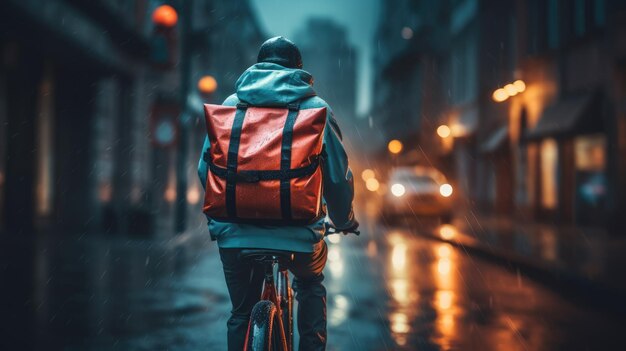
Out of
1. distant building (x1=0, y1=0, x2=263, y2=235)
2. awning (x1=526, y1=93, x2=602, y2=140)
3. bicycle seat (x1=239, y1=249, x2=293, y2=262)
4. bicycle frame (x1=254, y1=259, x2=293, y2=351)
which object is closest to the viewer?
bicycle seat (x1=239, y1=249, x2=293, y2=262)

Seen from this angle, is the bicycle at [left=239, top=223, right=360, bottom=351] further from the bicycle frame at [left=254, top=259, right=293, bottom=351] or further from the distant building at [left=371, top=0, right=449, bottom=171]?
the distant building at [left=371, top=0, right=449, bottom=171]

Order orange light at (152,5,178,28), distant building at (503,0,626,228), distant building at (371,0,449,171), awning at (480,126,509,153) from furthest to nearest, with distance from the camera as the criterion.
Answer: distant building at (371,0,449,171)
awning at (480,126,509,153)
distant building at (503,0,626,228)
orange light at (152,5,178,28)

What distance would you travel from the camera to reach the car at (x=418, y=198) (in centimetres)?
2058

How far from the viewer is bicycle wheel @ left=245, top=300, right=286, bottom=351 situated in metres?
2.87

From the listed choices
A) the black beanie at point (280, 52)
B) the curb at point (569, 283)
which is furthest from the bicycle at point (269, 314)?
the curb at point (569, 283)

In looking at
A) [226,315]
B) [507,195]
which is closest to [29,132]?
[226,315]

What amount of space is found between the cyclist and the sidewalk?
4.87m

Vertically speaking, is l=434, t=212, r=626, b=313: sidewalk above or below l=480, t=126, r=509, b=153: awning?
below

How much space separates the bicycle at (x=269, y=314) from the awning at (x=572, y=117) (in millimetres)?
15794

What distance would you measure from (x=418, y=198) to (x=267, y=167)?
18.1 m

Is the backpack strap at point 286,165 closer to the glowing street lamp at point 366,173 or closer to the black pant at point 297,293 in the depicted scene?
the black pant at point 297,293

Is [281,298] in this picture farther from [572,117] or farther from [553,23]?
[553,23]

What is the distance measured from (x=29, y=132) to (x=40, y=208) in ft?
6.08

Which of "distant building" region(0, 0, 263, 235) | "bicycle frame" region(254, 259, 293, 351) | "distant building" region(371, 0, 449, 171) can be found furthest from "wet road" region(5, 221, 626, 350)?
"distant building" region(371, 0, 449, 171)
